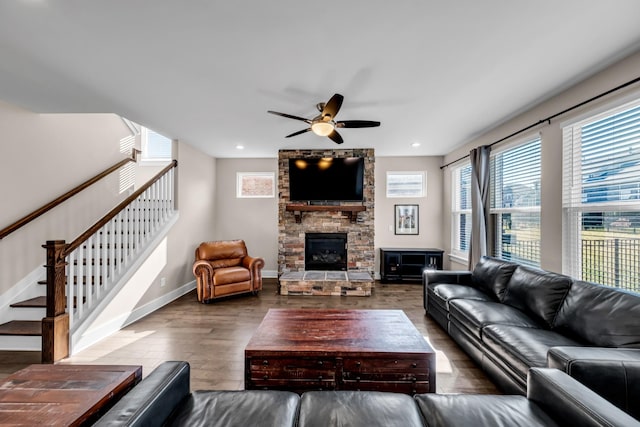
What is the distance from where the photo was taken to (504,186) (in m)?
3.73

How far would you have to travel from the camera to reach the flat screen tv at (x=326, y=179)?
16.3 feet

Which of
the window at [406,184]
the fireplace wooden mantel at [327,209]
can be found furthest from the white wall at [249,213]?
the window at [406,184]

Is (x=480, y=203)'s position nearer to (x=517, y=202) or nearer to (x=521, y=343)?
(x=517, y=202)

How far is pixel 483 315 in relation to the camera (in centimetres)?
236

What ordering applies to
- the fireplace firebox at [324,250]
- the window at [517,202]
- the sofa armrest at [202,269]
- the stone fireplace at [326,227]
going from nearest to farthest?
the window at [517,202] < the sofa armrest at [202,269] < the stone fireplace at [326,227] < the fireplace firebox at [324,250]

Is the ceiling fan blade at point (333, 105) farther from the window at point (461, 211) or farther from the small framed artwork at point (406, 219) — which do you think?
the small framed artwork at point (406, 219)

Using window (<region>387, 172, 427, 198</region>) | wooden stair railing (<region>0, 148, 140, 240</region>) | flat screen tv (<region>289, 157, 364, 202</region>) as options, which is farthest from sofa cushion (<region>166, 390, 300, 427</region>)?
window (<region>387, 172, 427, 198</region>)

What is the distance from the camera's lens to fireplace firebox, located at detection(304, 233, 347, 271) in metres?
5.20

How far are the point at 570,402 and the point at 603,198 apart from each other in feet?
7.40

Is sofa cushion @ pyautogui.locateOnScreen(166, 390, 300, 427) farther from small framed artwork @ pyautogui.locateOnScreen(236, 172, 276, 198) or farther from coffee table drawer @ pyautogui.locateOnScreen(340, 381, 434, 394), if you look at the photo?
small framed artwork @ pyautogui.locateOnScreen(236, 172, 276, 198)

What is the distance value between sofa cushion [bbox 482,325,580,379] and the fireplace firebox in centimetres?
317

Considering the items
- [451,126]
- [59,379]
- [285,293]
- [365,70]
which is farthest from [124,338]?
[451,126]

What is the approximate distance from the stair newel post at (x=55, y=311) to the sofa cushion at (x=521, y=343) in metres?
3.81

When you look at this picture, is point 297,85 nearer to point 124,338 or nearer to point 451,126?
point 451,126
